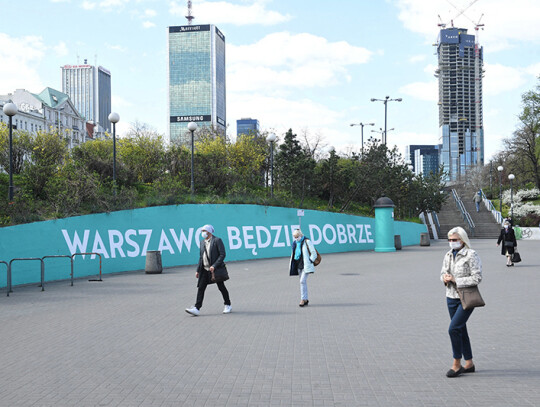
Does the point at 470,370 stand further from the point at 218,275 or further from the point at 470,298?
the point at 218,275

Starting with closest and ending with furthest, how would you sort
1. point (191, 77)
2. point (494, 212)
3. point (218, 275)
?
point (218, 275) < point (494, 212) < point (191, 77)

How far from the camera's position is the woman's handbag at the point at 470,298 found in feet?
18.5

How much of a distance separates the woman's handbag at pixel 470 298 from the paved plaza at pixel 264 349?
793mm

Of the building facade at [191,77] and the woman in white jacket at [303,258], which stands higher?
the building facade at [191,77]

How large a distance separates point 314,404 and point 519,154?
7024 centimetres

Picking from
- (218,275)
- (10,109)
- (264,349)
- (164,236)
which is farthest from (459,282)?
(164,236)

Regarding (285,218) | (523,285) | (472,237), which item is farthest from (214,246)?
(472,237)

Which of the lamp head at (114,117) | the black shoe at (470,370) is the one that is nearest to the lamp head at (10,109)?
the lamp head at (114,117)

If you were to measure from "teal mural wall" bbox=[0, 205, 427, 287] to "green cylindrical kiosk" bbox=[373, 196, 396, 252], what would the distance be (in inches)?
68.6

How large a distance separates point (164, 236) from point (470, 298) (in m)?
16.8

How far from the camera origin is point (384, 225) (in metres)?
30.2

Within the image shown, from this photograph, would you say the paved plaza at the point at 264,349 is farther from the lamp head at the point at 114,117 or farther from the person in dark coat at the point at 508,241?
the lamp head at the point at 114,117

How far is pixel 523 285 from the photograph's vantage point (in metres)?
14.0

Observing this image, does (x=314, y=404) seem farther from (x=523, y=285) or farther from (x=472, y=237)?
(x=472, y=237)
